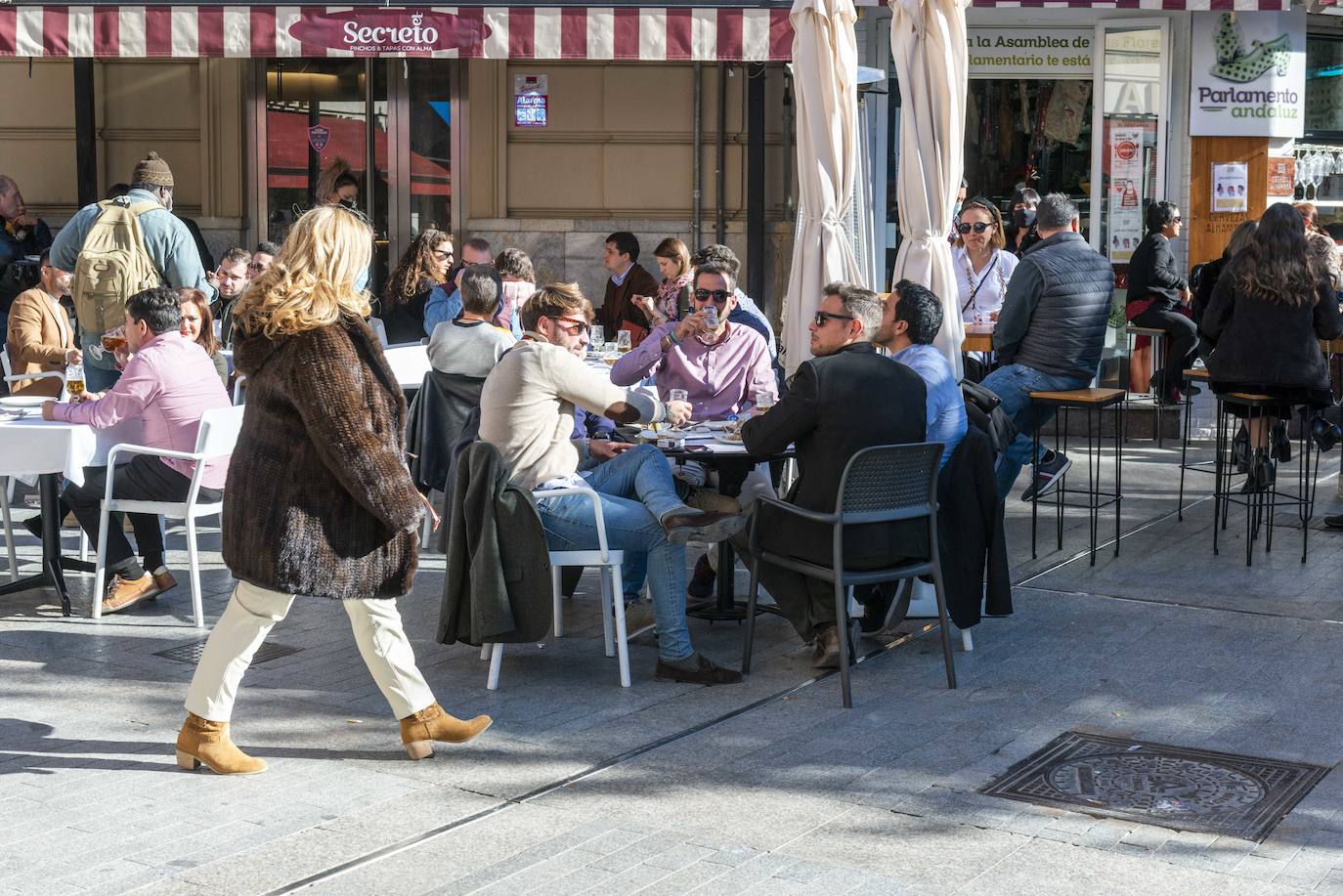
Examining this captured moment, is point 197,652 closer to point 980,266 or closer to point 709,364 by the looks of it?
point 709,364

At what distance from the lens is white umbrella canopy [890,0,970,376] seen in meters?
7.40

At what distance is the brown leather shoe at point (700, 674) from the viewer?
6.02 meters

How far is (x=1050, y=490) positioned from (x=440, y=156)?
250 inches

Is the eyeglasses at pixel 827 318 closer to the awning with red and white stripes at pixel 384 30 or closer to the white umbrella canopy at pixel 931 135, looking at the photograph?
the white umbrella canopy at pixel 931 135

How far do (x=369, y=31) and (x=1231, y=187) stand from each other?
6253mm

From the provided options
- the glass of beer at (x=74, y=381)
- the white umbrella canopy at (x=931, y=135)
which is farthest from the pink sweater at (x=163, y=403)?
the white umbrella canopy at (x=931, y=135)

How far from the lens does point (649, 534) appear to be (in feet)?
19.9

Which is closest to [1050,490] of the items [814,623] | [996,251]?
[996,251]

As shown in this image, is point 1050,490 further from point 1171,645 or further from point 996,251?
point 1171,645

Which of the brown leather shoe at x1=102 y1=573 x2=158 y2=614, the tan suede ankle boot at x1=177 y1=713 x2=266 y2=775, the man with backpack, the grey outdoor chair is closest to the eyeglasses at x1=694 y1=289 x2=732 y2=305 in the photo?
the grey outdoor chair

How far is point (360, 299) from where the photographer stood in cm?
502

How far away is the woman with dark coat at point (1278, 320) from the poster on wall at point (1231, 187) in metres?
3.80

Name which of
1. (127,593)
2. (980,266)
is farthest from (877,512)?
(980,266)

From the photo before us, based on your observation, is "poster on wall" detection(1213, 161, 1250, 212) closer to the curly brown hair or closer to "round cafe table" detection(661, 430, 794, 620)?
the curly brown hair
